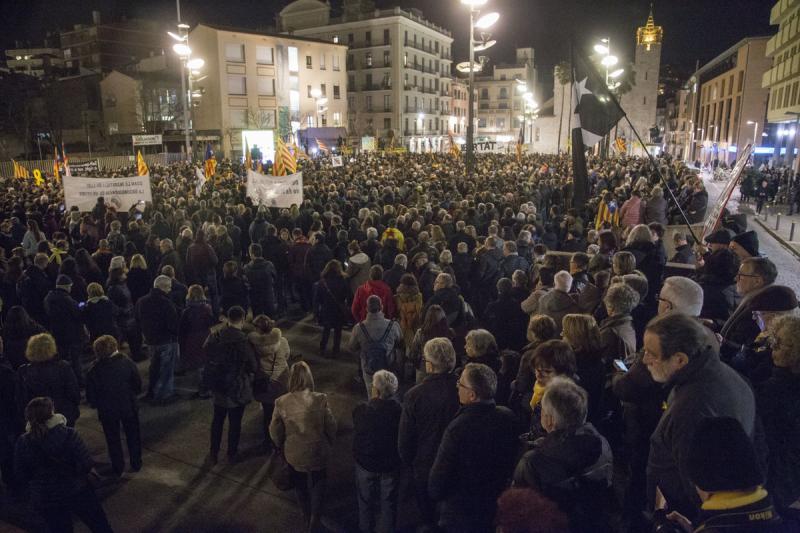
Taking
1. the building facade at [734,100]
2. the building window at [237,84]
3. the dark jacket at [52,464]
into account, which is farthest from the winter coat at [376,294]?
the building window at [237,84]

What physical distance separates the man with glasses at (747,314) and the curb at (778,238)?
1128 centimetres

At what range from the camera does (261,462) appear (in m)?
5.70

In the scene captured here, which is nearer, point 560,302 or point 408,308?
point 560,302

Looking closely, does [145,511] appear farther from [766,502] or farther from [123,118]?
[123,118]

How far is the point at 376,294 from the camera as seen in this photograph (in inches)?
275

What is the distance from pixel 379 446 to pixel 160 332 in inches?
156

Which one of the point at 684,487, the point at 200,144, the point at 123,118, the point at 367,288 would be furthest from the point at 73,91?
the point at 684,487

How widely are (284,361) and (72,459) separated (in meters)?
2.13

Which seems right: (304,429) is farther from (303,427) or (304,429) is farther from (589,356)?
(589,356)

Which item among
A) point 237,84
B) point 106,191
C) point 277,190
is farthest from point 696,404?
point 237,84

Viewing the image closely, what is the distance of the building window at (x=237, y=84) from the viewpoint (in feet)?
169

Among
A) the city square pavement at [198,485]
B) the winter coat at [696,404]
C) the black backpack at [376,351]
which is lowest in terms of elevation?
the city square pavement at [198,485]

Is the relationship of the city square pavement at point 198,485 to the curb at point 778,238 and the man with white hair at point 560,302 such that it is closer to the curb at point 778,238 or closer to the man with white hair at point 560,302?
the man with white hair at point 560,302

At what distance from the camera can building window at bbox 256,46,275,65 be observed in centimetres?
5284
